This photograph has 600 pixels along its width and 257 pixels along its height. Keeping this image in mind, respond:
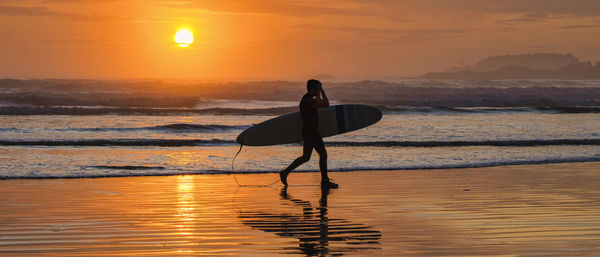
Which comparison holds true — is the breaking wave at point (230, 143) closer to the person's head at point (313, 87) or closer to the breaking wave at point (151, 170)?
the breaking wave at point (151, 170)

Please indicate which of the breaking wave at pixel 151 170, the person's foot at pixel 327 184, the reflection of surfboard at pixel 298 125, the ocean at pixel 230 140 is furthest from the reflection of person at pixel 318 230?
the ocean at pixel 230 140

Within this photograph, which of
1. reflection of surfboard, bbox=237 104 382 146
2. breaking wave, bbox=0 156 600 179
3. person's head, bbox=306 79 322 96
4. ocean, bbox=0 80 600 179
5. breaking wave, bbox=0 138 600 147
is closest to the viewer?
person's head, bbox=306 79 322 96

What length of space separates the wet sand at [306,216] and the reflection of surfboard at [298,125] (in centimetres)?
109

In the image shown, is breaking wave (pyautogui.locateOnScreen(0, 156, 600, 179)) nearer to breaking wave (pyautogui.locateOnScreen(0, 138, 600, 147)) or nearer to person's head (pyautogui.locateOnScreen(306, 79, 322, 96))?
person's head (pyautogui.locateOnScreen(306, 79, 322, 96))

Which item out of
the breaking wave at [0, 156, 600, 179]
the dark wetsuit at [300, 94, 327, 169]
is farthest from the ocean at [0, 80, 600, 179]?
the dark wetsuit at [300, 94, 327, 169]

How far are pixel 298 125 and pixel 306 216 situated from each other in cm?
528

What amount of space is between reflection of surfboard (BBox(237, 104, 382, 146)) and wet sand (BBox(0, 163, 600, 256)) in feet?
3.58

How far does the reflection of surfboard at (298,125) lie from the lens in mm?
13930

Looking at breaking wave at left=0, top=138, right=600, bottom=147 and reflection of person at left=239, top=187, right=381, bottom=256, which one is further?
breaking wave at left=0, top=138, right=600, bottom=147

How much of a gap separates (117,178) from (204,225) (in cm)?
521

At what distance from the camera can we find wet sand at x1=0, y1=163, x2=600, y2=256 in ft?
22.4

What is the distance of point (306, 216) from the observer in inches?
346

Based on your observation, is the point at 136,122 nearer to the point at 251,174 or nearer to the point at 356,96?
the point at 251,174

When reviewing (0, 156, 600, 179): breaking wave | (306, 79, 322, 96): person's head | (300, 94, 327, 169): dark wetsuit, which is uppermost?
(306, 79, 322, 96): person's head
